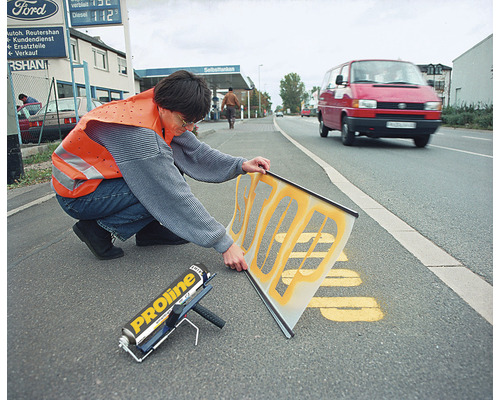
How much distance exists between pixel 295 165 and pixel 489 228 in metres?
3.72

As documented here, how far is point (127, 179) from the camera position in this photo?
2201 mm

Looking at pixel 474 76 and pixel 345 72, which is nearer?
pixel 345 72

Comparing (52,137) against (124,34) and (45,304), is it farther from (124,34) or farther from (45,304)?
(45,304)

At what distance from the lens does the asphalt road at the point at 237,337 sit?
144cm

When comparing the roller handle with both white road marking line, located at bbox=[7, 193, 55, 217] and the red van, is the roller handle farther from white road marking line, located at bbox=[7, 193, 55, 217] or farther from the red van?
the red van

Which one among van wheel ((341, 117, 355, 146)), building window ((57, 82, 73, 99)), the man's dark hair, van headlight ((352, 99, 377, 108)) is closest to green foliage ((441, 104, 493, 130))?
van wheel ((341, 117, 355, 146))

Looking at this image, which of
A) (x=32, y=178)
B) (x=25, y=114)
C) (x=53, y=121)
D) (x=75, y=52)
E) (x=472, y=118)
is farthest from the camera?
(x=75, y=52)

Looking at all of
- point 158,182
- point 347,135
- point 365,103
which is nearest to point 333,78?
point 347,135

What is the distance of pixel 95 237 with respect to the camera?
263cm

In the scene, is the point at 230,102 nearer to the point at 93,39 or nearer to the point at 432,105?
the point at 432,105

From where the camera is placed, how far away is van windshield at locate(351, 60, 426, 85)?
29.3 feet

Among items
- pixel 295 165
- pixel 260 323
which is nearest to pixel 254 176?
pixel 260 323

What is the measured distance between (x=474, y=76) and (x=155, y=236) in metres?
36.7

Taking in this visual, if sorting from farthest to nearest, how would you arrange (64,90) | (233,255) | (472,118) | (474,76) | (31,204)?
1. (474,76)
2. (64,90)
3. (472,118)
4. (31,204)
5. (233,255)
